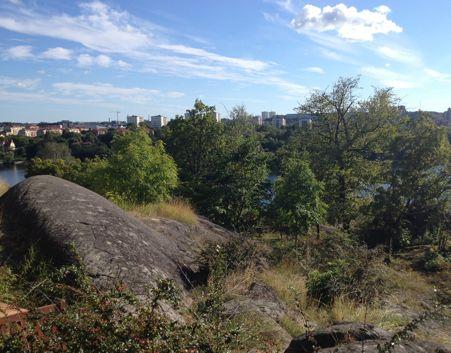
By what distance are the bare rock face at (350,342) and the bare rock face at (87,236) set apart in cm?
151

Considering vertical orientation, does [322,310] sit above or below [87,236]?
below

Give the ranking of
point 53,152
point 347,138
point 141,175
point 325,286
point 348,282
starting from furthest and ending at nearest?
point 53,152, point 347,138, point 141,175, point 348,282, point 325,286

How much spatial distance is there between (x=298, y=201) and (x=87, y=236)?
1082 centimetres

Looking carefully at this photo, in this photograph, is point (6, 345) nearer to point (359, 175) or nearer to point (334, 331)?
point (334, 331)

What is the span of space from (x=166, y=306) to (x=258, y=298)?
85.2 inches

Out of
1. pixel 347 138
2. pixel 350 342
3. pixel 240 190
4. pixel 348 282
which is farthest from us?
pixel 347 138

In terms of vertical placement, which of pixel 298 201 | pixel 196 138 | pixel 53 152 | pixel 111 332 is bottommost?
pixel 53 152

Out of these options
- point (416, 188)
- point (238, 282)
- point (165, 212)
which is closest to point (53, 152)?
point (416, 188)

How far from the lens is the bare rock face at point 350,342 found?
10.2ft

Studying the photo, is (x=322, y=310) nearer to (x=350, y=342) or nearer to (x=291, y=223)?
(x=350, y=342)

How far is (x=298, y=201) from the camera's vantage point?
14516mm

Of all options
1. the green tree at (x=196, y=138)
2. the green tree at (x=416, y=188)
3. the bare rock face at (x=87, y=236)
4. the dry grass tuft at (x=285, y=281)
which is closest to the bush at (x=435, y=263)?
the green tree at (x=416, y=188)

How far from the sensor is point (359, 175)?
2312cm

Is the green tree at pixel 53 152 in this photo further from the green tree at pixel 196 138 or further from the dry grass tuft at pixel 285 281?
the dry grass tuft at pixel 285 281
